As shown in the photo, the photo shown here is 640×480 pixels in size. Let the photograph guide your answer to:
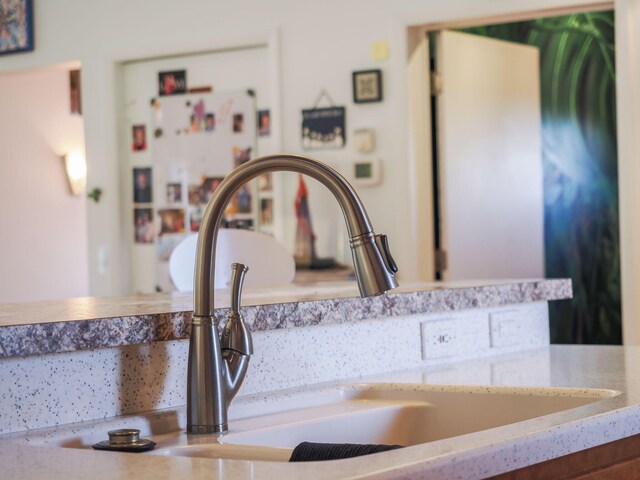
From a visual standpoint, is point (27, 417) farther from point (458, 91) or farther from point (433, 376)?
point (458, 91)

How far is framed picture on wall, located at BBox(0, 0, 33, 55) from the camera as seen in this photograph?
17.5ft

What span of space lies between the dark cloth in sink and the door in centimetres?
334

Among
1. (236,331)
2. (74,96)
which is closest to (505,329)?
(236,331)

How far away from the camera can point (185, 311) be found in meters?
1.34

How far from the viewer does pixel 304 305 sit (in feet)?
4.98

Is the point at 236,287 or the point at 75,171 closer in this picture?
the point at 236,287

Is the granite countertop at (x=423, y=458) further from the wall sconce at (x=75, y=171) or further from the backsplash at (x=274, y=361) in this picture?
the wall sconce at (x=75, y=171)

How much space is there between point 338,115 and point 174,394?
3.25m

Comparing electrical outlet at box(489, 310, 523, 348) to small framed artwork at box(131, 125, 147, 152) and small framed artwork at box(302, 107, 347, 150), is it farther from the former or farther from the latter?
small framed artwork at box(131, 125, 147, 152)

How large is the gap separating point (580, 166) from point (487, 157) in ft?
3.96

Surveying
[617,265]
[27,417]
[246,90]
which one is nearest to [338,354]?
[27,417]

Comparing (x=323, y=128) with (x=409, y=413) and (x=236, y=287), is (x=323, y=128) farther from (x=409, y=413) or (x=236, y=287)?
(x=236, y=287)

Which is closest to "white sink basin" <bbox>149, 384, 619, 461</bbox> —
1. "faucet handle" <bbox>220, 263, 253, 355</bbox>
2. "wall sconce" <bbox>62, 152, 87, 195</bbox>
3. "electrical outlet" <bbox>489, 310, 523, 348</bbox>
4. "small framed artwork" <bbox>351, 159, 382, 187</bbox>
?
"faucet handle" <bbox>220, 263, 253, 355</bbox>

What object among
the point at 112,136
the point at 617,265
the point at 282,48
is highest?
the point at 282,48
